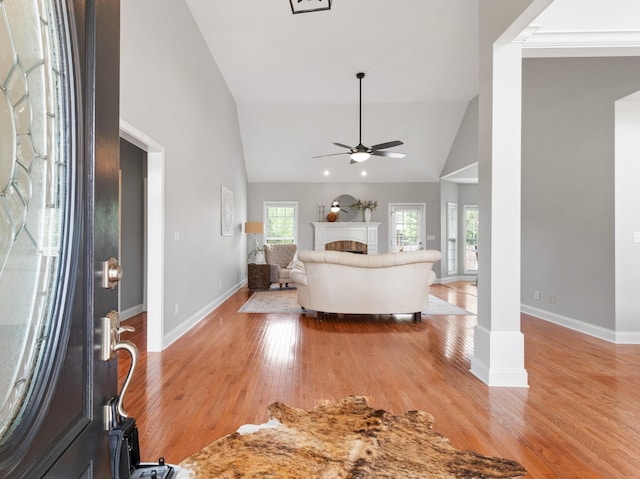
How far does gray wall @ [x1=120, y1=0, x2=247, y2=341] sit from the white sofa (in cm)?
145

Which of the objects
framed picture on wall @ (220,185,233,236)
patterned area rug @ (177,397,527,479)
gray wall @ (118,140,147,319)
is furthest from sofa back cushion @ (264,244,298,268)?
patterned area rug @ (177,397,527,479)

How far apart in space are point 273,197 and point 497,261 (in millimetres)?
7300

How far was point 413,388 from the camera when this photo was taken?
101 inches

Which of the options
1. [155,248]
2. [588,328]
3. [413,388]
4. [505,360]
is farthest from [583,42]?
[155,248]

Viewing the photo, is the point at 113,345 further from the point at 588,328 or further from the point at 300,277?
the point at 588,328

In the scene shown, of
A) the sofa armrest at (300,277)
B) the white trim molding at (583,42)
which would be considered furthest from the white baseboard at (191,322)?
the white trim molding at (583,42)

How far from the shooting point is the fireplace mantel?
9219 mm

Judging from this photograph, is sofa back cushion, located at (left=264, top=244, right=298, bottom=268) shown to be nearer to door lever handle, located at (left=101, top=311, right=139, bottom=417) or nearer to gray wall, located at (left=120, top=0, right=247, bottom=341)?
gray wall, located at (left=120, top=0, right=247, bottom=341)

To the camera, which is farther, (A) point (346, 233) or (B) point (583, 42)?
(A) point (346, 233)

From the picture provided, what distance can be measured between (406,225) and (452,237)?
1.35m

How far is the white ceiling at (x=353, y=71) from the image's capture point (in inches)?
161

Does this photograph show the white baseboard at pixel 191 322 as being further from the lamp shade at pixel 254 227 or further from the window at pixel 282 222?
the window at pixel 282 222

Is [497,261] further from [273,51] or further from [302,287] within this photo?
[273,51]

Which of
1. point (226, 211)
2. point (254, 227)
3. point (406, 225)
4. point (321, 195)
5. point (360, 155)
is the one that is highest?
point (360, 155)
